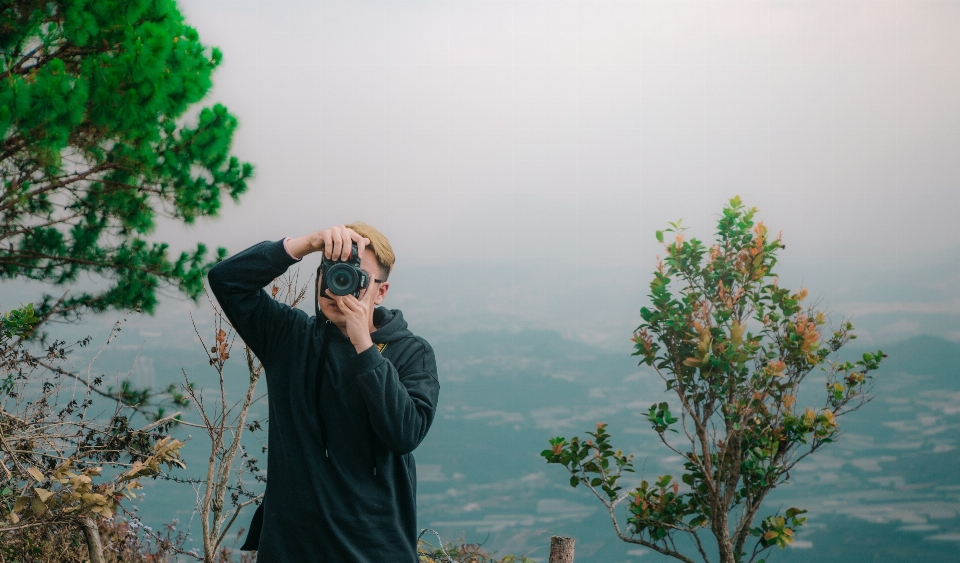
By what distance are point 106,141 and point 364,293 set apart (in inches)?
127

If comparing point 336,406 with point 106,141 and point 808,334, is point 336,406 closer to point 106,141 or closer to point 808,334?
point 808,334

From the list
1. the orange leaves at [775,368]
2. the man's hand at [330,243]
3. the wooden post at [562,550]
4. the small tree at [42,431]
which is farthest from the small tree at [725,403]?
the man's hand at [330,243]

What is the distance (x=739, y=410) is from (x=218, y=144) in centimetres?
A: 284

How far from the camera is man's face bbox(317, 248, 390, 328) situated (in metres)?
1.15

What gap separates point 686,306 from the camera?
310 centimetres

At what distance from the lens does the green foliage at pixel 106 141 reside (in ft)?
9.83

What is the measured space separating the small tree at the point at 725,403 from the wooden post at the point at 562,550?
79 centimetres

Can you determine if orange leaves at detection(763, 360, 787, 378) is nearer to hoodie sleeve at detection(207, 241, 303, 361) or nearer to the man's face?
the man's face

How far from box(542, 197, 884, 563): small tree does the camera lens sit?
7.12 ft

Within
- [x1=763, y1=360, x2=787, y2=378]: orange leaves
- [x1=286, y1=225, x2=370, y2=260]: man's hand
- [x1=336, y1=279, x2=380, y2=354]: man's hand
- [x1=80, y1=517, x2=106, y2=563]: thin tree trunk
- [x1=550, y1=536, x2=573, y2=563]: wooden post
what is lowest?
[x1=550, y1=536, x2=573, y2=563]: wooden post

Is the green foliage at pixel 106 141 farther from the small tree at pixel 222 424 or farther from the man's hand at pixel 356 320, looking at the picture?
the man's hand at pixel 356 320

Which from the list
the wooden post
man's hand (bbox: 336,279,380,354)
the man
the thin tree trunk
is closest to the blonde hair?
the man

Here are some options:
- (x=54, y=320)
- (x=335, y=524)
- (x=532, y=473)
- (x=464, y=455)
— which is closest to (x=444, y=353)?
(x=464, y=455)

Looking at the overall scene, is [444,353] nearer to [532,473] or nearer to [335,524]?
[532,473]
